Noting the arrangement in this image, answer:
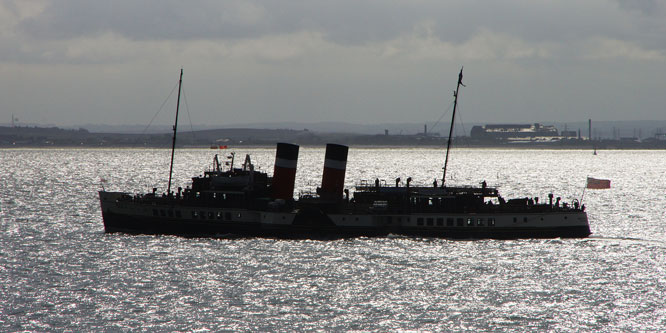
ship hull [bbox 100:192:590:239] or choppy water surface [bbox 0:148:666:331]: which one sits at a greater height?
ship hull [bbox 100:192:590:239]

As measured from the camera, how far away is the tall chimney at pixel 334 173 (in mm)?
68562

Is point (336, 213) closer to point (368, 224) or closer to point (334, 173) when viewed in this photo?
point (368, 224)

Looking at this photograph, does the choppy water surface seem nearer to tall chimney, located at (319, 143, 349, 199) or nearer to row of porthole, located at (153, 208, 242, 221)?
row of porthole, located at (153, 208, 242, 221)

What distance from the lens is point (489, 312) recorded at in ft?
145

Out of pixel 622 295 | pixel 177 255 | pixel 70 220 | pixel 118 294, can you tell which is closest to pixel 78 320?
pixel 118 294

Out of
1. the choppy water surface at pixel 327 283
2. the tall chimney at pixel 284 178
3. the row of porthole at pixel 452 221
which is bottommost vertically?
the choppy water surface at pixel 327 283

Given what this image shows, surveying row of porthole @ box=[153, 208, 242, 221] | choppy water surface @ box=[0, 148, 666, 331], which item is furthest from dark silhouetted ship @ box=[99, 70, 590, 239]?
choppy water surface @ box=[0, 148, 666, 331]

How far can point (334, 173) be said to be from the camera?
69.1m

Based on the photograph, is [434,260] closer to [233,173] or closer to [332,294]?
[332,294]

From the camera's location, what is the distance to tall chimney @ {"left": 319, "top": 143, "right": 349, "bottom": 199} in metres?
68.6

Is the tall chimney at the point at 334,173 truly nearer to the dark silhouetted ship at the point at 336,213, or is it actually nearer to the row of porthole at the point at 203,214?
the dark silhouetted ship at the point at 336,213

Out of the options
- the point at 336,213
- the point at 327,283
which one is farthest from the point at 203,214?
the point at 327,283

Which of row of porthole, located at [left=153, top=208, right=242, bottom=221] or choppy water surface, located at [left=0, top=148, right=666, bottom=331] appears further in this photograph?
row of porthole, located at [left=153, top=208, right=242, bottom=221]

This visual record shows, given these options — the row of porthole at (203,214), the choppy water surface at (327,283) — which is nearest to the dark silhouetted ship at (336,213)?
the row of porthole at (203,214)
